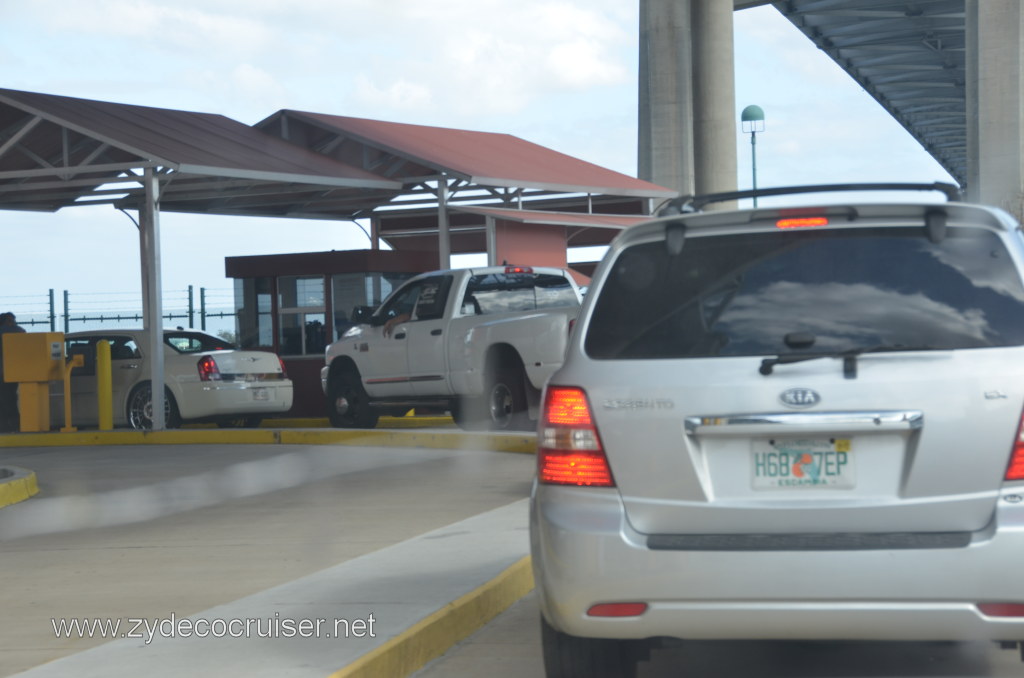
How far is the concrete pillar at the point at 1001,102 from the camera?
42.9 meters

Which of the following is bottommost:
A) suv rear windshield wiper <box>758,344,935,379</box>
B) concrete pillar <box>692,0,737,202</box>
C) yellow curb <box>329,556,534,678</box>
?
yellow curb <box>329,556,534,678</box>

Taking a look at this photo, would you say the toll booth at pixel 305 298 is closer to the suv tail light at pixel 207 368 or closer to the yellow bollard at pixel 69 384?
the suv tail light at pixel 207 368

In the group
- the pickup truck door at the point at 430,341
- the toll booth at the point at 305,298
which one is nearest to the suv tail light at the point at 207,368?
the pickup truck door at the point at 430,341

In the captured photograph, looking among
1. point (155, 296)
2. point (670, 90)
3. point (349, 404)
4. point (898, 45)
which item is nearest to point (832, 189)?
point (155, 296)

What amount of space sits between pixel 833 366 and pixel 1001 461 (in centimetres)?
59

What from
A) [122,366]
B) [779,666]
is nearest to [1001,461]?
[779,666]

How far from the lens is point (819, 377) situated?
15.2 ft

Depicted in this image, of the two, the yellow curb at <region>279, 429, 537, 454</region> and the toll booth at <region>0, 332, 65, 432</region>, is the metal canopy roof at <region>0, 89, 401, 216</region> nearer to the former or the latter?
the toll booth at <region>0, 332, 65, 432</region>

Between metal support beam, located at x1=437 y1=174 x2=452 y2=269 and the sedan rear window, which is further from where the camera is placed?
metal support beam, located at x1=437 y1=174 x2=452 y2=269

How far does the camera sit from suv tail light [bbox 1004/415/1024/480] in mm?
4516

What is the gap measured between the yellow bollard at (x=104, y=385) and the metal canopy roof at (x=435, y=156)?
18.3ft

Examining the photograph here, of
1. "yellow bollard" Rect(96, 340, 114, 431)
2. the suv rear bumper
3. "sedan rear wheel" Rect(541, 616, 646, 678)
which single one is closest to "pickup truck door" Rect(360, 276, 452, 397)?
"yellow bollard" Rect(96, 340, 114, 431)

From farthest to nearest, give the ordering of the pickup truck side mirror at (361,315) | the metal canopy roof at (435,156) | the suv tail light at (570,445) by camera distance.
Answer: the metal canopy roof at (435,156)
the pickup truck side mirror at (361,315)
the suv tail light at (570,445)

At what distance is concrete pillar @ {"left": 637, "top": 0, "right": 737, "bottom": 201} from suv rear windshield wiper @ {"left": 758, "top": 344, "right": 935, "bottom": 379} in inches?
1352
